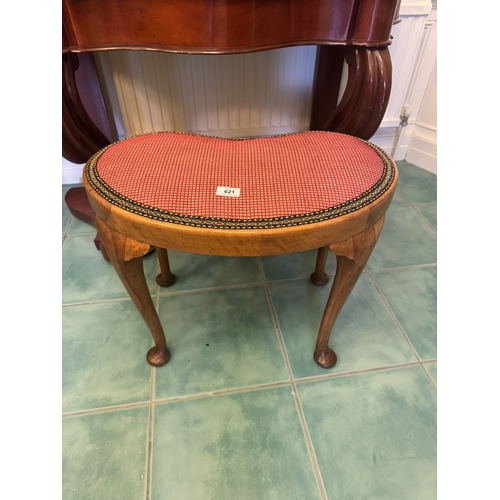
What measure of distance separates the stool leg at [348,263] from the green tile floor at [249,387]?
0.55 feet

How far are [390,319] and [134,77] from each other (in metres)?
1.15

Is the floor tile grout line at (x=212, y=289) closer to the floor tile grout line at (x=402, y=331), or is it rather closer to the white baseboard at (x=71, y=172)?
the floor tile grout line at (x=402, y=331)

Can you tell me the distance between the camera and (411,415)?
783 mm

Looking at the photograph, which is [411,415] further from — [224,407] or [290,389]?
[224,407]

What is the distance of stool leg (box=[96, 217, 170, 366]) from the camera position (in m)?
0.61

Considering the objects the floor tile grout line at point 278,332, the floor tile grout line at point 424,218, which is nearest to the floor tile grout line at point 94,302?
the floor tile grout line at point 278,332

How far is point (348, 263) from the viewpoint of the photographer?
2.15ft

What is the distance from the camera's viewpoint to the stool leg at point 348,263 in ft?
2.02

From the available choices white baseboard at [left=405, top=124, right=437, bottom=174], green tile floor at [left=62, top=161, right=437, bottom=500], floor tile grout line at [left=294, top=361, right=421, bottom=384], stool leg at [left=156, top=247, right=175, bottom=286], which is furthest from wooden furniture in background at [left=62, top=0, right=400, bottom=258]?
white baseboard at [left=405, top=124, right=437, bottom=174]

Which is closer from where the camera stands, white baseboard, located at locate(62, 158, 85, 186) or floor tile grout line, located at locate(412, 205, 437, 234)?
floor tile grout line, located at locate(412, 205, 437, 234)

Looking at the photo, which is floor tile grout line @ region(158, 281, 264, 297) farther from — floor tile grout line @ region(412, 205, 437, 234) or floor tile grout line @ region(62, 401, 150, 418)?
floor tile grout line @ region(412, 205, 437, 234)

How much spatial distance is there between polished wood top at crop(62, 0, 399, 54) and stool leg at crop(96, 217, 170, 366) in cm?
45

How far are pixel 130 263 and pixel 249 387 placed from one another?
1.33ft

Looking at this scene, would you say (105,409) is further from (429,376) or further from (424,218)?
(424,218)
